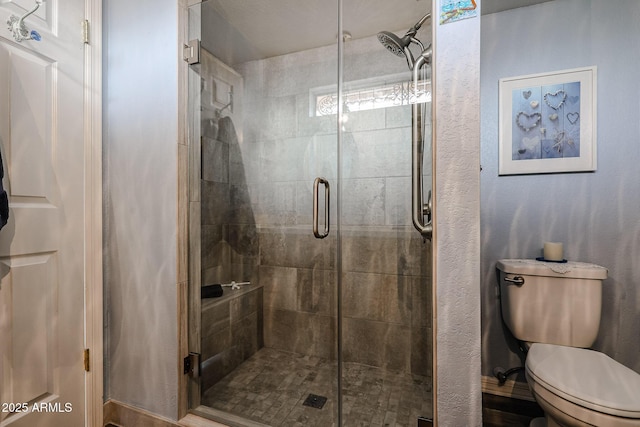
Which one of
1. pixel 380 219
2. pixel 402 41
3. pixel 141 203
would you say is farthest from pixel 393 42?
pixel 141 203

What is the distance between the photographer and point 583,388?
1.01 metres

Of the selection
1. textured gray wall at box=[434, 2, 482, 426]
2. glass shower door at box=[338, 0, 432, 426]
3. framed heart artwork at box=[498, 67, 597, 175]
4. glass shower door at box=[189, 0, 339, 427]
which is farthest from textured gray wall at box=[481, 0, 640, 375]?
glass shower door at box=[189, 0, 339, 427]

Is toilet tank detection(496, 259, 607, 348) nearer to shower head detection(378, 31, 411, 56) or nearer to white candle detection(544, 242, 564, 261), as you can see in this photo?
white candle detection(544, 242, 564, 261)

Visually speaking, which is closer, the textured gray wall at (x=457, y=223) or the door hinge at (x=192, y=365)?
the textured gray wall at (x=457, y=223)

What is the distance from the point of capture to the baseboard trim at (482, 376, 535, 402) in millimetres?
1622

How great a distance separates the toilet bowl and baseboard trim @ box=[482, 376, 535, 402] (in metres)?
0.49

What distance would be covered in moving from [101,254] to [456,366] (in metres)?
1.69

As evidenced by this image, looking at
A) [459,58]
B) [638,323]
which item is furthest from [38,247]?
[638,323]

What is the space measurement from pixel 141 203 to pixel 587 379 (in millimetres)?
2023

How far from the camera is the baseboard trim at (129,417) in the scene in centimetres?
138

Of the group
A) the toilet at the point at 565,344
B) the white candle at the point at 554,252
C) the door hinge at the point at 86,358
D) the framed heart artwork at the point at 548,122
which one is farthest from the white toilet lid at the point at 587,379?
the door hinge at the point at 86,358

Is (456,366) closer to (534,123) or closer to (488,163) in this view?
(488,163)

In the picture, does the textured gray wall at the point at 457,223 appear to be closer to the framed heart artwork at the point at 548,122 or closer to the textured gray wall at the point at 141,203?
the framed heart artwork at the point at 548,122

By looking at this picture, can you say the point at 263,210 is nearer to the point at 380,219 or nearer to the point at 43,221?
the point at 380,219
